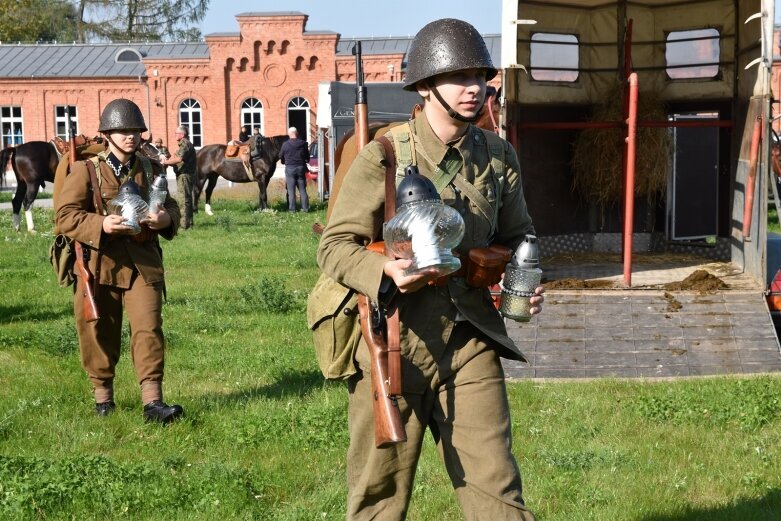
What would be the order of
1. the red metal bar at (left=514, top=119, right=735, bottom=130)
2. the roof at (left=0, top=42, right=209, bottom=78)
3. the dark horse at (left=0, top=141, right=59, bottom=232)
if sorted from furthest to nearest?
the roof at (left=0, top=42, right=209, bottom=78) < the dark horse at (left=0, top=141, right=59, bottom=232) < the red metal bar at (left=514, top=119, right=735, bottom=130)

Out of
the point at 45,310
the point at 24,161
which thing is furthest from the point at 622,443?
the point at 24,161

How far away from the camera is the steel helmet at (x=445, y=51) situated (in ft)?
13.2

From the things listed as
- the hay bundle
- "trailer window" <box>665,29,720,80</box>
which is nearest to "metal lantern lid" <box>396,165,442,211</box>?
the hay bundle

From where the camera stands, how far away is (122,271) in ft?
24.1

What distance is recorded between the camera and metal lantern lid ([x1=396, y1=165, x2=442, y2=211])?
144 inches

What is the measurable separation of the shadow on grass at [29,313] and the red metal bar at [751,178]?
6.68 m

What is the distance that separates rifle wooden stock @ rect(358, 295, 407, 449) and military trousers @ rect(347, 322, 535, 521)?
156mm

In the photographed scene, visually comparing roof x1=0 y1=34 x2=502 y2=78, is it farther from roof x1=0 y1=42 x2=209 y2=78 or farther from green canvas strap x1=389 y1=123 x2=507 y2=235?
green canvas strap x1=389 y1=123 x2=507 y2=235

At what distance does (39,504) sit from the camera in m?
5.71

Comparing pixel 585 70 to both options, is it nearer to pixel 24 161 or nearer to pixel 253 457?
pixel 253 457

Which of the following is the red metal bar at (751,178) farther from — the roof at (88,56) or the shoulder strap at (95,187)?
the roof at (88,56)

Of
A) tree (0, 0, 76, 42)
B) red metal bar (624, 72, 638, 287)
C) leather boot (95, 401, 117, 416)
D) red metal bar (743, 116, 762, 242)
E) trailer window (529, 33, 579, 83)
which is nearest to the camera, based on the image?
leather boot (95, 401, 117, 416)

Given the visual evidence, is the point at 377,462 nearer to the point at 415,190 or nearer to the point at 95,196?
the point at 415,190

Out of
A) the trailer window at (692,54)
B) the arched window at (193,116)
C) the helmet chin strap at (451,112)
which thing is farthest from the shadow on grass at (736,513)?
the arched window at (193,116)
